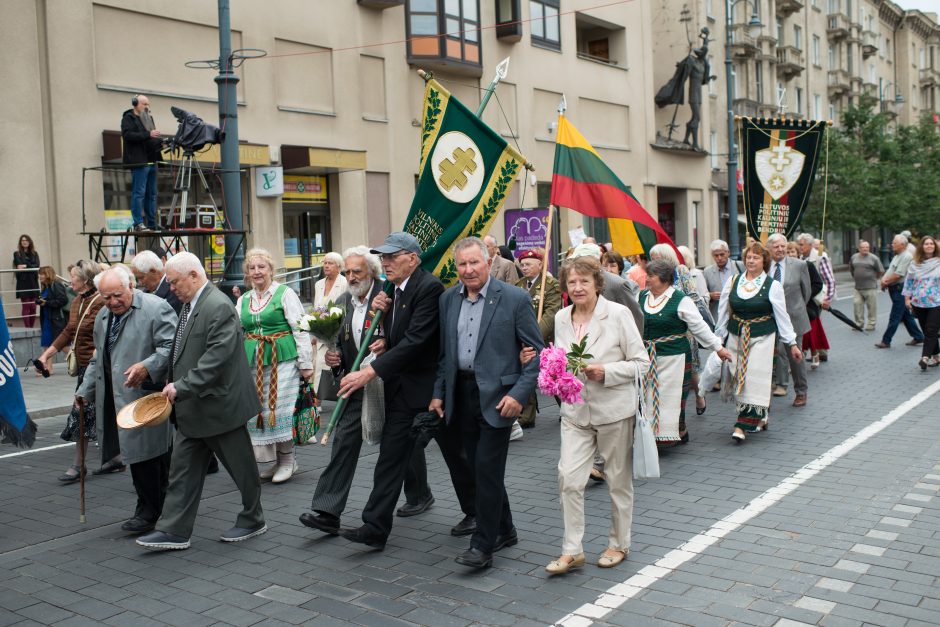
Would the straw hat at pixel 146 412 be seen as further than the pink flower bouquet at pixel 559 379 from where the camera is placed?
Yes

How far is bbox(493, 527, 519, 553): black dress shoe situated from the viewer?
19.6ft

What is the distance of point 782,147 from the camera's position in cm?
1556

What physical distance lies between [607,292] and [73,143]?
13190 millimetres

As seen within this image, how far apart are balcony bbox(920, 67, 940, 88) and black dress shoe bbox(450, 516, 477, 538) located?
7848 cm

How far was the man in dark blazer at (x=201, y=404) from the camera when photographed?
6.11 meters

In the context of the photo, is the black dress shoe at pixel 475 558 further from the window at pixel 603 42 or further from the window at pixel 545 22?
the window at pixel 603 42

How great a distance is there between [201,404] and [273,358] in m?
1.85

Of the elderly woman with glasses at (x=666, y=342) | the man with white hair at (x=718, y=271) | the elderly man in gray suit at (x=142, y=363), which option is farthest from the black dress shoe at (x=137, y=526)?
the man with white hair at (x=718, y=271)

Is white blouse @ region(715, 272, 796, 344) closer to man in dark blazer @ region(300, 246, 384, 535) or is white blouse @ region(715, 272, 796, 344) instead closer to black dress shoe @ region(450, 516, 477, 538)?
man in dark blazer @ region(300, 246, 384, 535)

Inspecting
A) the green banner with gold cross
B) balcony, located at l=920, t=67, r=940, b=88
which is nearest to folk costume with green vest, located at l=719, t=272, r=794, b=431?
the green banner with gold cross

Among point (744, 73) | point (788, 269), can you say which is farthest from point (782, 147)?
point (744, 73)

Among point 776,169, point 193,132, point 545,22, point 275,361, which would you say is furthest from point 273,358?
point 545,22

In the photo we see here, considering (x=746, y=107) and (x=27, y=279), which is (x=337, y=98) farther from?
(x=746, y=107)

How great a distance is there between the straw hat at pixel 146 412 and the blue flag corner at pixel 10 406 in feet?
4.43
